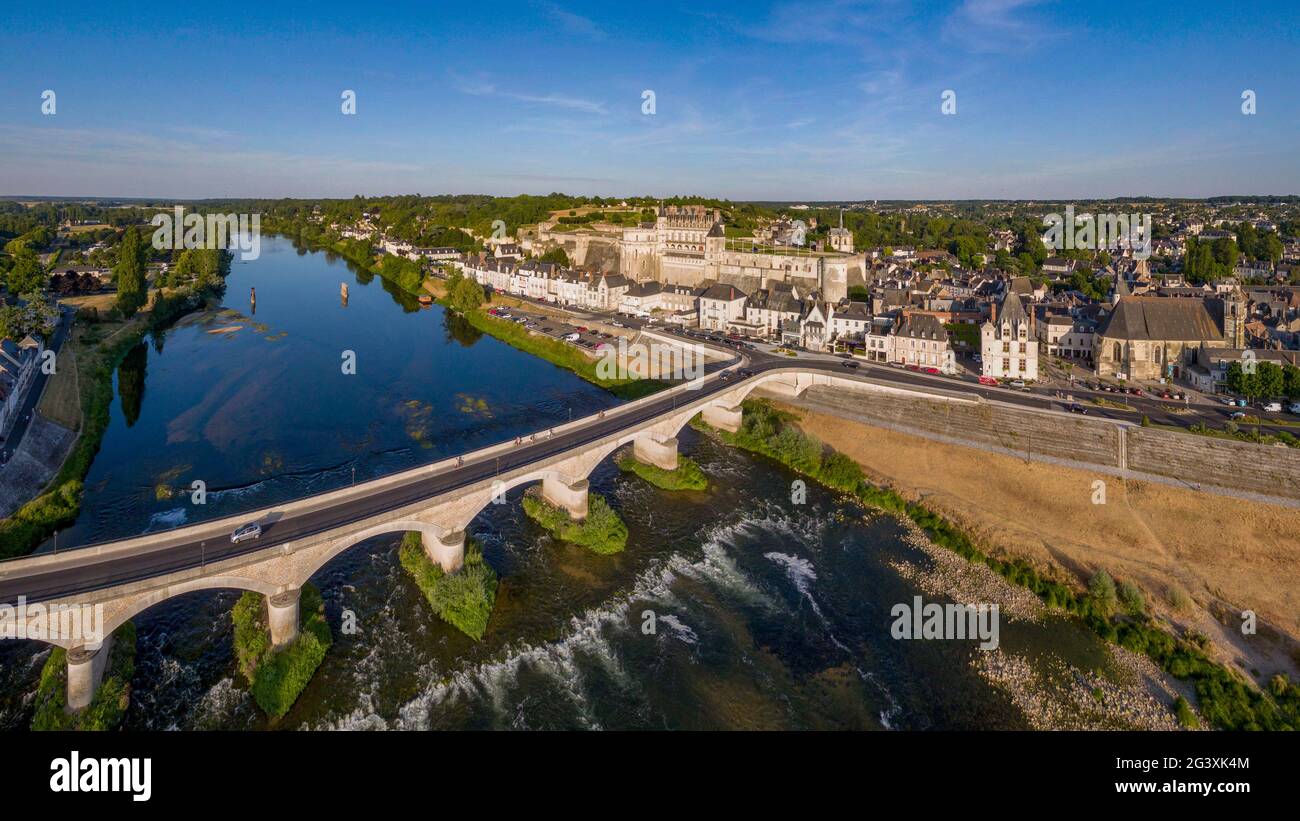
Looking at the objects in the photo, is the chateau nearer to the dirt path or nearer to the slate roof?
the slate roof

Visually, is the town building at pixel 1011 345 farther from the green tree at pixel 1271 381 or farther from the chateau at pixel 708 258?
the chateau at pixel 708 258

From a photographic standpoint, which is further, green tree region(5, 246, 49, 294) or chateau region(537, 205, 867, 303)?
chateau region(537, 205, 867, 303)

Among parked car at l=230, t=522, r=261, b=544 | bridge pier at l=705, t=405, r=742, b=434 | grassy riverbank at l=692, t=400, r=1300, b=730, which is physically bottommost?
grassy riverbank at l=692, t=400, r=1300, b=730

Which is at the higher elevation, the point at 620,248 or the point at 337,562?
the point at 620,248

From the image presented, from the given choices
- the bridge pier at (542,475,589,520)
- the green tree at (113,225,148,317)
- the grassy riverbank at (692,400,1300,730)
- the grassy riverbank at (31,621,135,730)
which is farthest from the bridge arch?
the green tree at (113,225,148,317)

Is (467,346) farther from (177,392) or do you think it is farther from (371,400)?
(177,392)
